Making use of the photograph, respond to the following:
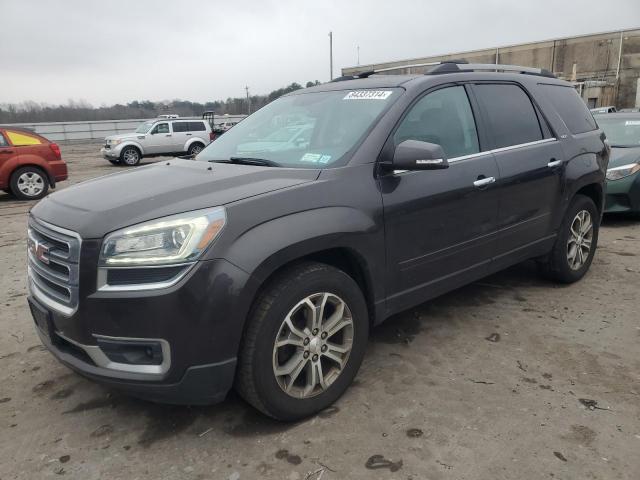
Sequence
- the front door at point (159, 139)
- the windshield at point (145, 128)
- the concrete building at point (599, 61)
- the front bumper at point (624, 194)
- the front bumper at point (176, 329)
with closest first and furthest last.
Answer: the front bumper at point (176, 329) < the front bumper at point (624, 194) < the front door at point (159, 139) < the windshield at point (145, 128) < the concrete building at point (599, 61)

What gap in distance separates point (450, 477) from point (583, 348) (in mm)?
1708

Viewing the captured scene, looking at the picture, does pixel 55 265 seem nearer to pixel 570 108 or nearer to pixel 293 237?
pixel 293 237

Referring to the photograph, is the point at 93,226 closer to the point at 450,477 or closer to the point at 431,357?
the point at 450,477

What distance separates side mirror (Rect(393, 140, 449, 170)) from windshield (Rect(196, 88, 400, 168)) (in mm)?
287

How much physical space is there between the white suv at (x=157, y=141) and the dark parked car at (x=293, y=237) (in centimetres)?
1714

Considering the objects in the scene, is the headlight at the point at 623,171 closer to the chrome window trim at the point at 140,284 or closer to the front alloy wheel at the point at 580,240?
the front alloy wheel at the point at 580,240

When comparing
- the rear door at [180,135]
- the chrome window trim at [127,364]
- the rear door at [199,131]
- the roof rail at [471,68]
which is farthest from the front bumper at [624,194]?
the rear door at [180,135]

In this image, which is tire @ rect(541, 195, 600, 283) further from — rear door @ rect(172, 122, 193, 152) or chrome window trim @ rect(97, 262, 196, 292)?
rear door @ rect(172, 122, 193, 152)

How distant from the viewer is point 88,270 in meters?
2.23

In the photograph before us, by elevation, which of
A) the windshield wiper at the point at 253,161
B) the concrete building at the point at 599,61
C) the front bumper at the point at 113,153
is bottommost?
the front bumper at the point at 113,153

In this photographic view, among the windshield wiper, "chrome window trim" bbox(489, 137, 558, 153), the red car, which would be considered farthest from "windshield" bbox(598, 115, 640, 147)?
the red car

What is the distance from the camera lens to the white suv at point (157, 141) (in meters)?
19.7

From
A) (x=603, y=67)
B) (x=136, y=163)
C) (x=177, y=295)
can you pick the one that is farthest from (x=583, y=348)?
(x=603, y=67)

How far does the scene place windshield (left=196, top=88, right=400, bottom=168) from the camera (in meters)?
2.98
